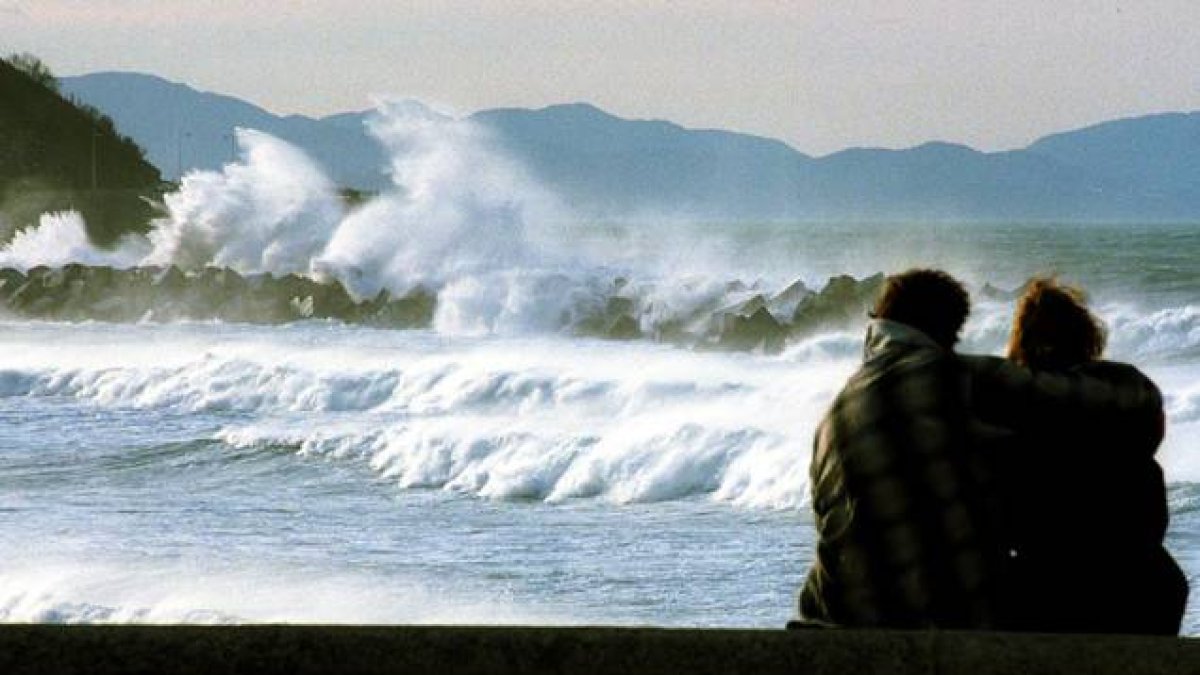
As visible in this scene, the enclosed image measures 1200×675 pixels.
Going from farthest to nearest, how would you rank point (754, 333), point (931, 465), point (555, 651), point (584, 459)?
1. point (754, 333)
2. point (584, 459)
3. point (931, 465)
4. point (555, 651)

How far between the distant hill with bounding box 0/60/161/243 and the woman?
9476 cm

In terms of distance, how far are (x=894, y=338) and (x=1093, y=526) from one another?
467mm

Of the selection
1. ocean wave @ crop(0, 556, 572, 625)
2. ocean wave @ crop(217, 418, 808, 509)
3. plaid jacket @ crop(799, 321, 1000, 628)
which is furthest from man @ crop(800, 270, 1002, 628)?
ocean wave @ crop(217, 418, 808, 509)

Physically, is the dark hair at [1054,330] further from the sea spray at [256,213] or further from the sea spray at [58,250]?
the sea spray at [58,250]

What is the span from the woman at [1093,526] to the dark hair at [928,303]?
0.17 m

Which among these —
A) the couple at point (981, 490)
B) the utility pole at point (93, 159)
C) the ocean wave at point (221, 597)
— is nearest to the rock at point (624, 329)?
the ocean wave at point (221, 597)

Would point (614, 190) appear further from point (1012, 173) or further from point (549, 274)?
point (549, 274)

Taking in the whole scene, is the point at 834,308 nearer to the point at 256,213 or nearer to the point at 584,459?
the point at 584,459

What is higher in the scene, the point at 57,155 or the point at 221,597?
the point at 57,155

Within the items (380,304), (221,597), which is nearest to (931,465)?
(221,597)

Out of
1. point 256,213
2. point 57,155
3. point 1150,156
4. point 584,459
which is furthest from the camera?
point 1150,156

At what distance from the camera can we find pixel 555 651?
3.68 m

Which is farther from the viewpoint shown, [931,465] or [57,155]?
[57,155]

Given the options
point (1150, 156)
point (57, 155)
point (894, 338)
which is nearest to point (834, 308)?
point (894, 338)
